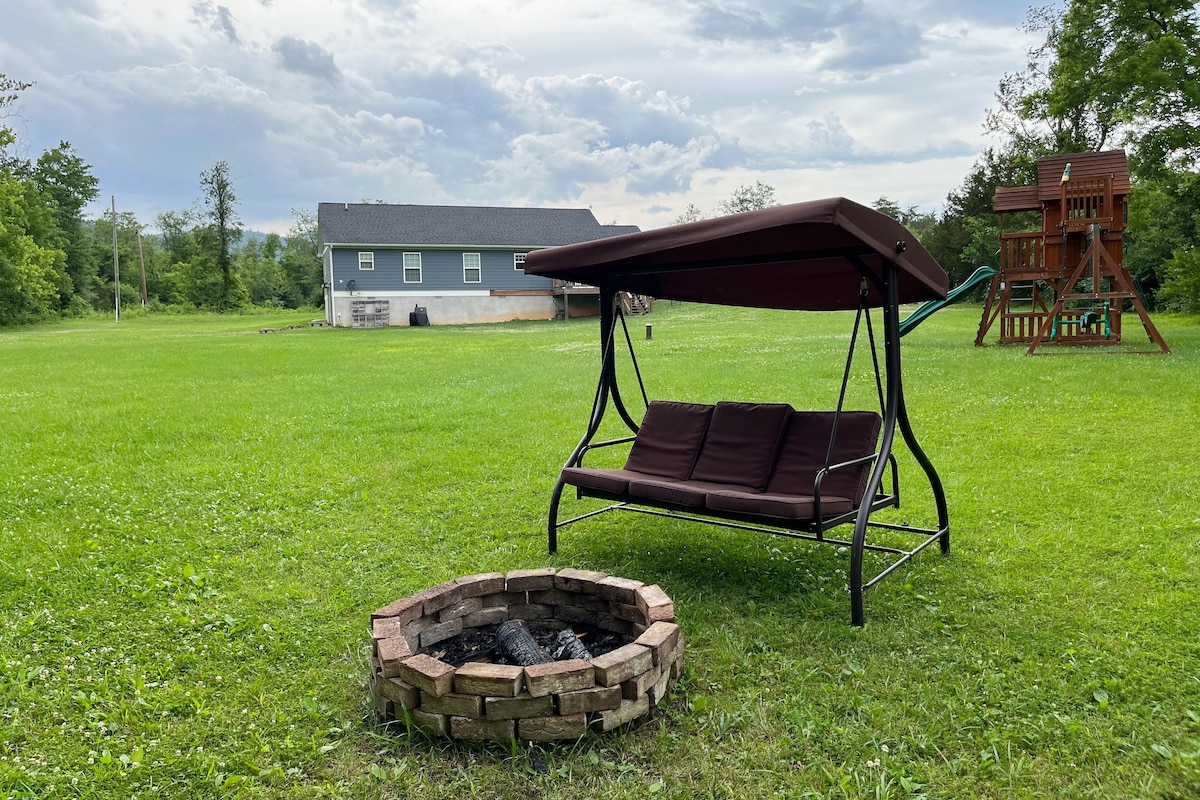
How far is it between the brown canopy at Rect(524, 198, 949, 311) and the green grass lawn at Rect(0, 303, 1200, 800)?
1.77 meters

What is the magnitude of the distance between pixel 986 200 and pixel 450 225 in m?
25.4

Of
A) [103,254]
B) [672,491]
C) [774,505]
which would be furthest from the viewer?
[103,254]

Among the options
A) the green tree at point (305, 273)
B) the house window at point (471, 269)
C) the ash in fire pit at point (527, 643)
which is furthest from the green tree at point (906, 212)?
the ash in fire pit at point (527, 643)

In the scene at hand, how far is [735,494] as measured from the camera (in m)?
4.39

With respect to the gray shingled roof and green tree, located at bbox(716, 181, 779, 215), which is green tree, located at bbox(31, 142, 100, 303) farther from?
green tree, located at bbox(716, 181, 779, 215)

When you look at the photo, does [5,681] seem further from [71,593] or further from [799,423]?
[799,423]

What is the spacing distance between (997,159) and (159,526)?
42.3 metres

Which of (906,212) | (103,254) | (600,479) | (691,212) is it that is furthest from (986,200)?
(103,254)

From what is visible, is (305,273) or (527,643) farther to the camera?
(305,273)

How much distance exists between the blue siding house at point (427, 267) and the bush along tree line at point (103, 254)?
16021mm

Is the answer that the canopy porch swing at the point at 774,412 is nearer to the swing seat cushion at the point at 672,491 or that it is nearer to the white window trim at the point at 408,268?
the swing seat cushion at the point at 672,491

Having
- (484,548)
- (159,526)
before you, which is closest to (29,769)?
(484,548)

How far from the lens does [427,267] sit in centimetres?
3741

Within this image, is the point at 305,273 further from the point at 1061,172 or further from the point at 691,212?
the point at 1061,172
